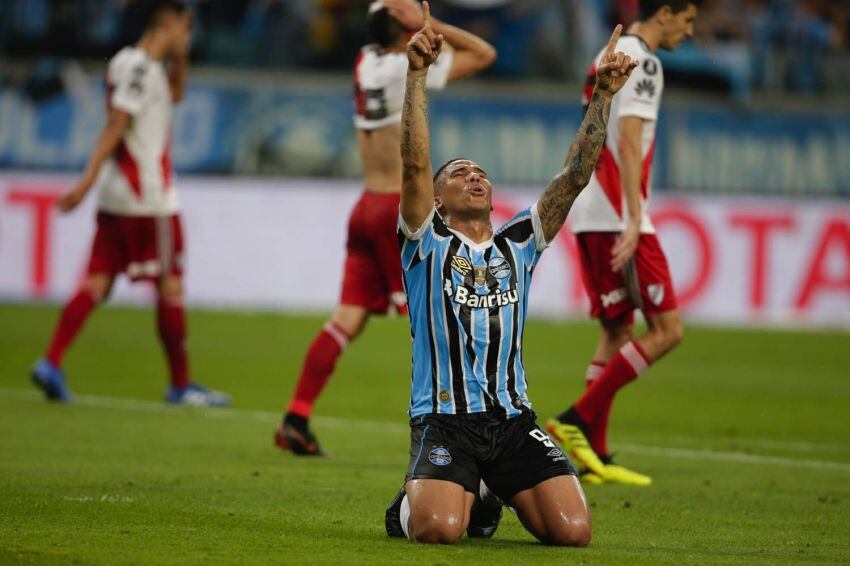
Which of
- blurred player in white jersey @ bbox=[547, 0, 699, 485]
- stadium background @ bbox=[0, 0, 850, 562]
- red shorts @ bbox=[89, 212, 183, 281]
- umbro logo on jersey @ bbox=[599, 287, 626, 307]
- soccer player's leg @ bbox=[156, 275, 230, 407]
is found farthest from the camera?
stadium background @ bbox=[0, 0, 850, 562]

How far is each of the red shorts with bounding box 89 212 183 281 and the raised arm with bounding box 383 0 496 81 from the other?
305cm

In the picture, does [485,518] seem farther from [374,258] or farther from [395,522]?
[374,258]

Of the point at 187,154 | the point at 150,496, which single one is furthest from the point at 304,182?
the point at 150,496

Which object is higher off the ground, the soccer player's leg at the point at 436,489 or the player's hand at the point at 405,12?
the player's hand at the point at 405,12

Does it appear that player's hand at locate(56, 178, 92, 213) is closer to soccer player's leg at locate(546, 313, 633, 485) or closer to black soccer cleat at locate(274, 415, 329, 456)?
black soccer cleat at locate(274, 415, 329, 456)

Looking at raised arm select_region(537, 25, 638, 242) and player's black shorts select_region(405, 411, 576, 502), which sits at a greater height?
raised arm select_region(537, 25, 638, 242)

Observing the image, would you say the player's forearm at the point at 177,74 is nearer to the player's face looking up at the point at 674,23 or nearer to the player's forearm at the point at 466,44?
the player's forearm at the point at 466,44

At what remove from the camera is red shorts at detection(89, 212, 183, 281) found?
10852 mm

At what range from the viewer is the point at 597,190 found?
8.15 meters

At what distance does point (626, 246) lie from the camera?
305 inches

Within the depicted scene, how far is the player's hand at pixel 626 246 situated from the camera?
773 cm

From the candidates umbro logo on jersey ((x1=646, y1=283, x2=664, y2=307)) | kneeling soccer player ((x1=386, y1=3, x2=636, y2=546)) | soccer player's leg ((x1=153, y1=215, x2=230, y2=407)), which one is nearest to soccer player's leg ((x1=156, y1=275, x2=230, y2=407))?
soccer player's leg ((x1=153, y1=215, x2=230, y2=407))

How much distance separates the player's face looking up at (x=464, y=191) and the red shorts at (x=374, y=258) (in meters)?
2.20

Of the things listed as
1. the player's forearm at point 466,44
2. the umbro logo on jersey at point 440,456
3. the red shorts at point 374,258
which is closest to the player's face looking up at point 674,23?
the player's forearm at point 466,44
